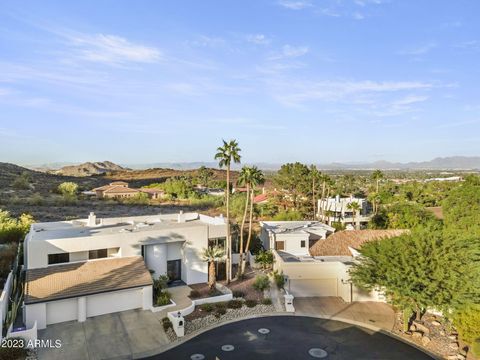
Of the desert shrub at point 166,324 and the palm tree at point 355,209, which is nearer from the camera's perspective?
the desert shrub at point 166,324

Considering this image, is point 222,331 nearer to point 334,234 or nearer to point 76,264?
point 76,264

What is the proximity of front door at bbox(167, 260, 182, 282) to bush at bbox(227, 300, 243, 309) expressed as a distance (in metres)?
5.79

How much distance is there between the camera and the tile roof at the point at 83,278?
21969 millimetres

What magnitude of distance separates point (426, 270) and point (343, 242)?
13.1 m

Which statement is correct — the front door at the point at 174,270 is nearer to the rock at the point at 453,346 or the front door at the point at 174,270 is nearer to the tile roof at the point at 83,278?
the tile roof at the point at 83,278

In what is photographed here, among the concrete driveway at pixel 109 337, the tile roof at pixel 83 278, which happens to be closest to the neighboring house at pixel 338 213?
the tile roof at pixel 83 278

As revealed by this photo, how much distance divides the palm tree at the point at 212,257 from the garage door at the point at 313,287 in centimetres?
604

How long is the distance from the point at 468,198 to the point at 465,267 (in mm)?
30695

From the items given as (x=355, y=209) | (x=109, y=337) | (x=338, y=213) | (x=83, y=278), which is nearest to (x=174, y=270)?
(x=83, y=278)

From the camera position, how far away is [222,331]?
22.4 m

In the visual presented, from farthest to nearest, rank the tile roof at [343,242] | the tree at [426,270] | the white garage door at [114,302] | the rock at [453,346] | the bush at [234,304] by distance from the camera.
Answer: the tile roof at [343,242] → the bush at [234,304] → the white garage door at [114,302] → the rock at [453,346] → the tree at [426,270]

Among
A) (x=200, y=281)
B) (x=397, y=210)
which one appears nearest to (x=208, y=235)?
(x=200, y=281)

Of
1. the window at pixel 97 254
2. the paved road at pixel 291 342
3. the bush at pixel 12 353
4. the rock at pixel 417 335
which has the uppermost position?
the window at pixel 97 254

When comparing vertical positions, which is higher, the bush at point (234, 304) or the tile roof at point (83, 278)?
the tile roof at point (83, 278)
